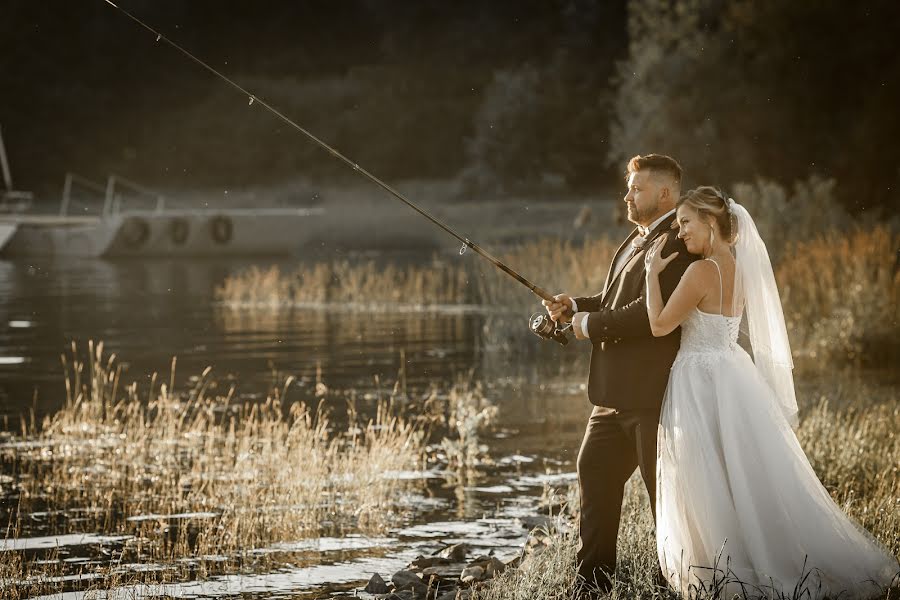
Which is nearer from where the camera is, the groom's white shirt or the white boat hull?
the groom's white shirt

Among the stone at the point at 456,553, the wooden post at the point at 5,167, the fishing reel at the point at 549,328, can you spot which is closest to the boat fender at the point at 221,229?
the wooden post at the point at 5,167

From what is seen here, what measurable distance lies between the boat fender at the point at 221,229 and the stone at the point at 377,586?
237ft

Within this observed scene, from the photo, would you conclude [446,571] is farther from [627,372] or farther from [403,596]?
[627,372]

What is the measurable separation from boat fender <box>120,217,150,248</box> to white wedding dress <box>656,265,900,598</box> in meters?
71.0

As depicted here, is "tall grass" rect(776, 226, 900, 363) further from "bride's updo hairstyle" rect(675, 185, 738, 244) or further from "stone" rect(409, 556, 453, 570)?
"bride's updo hairstyle" rect(675, 185, 738, 244)

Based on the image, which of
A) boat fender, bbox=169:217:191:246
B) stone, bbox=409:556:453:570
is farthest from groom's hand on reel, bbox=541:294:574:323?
boat fender, bbox=169:217:191:246

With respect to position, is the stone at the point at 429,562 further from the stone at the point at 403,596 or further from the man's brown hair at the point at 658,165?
the man's brown hair at the point at 658,165

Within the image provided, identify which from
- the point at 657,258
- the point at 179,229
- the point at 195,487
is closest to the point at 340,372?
the point at 195,487

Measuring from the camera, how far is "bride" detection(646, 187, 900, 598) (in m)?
6.14

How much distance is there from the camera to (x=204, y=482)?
36.7 feet

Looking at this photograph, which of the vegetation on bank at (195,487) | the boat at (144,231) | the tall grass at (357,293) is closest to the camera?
the vegetation on bank at (195,487)

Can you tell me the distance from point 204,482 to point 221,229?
227 ft

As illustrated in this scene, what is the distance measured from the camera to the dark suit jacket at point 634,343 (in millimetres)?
6359

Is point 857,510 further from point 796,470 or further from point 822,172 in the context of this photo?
point 822,172
